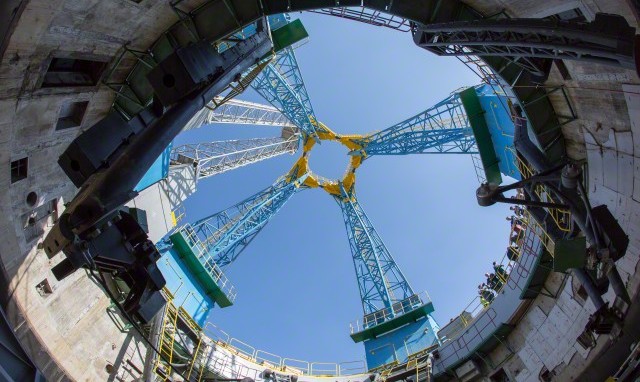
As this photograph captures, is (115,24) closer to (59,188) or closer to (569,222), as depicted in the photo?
(59,188)

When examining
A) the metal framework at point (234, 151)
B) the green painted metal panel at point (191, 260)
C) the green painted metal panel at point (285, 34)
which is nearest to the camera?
the green painted metal panel at point (285, 34)

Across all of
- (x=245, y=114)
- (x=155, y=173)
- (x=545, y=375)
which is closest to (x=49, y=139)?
(x=155, y=173)

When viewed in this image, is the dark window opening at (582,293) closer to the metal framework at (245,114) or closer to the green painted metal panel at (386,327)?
the green painted metal panel at (386,327)

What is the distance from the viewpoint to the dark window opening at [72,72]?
10.6 meters

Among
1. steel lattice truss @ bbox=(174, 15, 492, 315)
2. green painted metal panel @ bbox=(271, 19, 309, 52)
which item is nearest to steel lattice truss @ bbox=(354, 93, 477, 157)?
steel lattice truss @ bbox=(174, 15, 492, 315)

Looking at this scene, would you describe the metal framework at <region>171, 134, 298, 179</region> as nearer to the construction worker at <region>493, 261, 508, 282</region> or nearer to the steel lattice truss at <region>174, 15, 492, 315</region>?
the steel lattice truss at <region>174, 15, 492, 315</region>

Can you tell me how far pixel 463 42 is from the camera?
1005 centimetres

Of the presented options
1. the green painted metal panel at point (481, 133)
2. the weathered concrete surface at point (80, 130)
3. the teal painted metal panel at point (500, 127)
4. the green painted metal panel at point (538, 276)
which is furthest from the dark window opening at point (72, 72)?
the green painted metal panel at point (538, 276)

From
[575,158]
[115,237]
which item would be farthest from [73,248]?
[575,158]

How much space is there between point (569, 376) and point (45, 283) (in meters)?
15.0

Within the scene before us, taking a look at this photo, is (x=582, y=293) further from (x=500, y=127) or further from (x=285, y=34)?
(x=285, y=34)

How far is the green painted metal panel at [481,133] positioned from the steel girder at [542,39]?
5.46 metres

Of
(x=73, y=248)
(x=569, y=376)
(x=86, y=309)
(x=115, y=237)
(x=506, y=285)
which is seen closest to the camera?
(x=73, y=248)

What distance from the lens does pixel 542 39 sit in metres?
7.79
